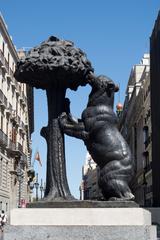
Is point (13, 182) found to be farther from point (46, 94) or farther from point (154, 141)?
point (46, 94)

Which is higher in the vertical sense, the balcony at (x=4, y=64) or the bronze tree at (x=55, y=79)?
the balcony at (x=4, y=64)

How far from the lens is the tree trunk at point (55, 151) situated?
8727 millimetres

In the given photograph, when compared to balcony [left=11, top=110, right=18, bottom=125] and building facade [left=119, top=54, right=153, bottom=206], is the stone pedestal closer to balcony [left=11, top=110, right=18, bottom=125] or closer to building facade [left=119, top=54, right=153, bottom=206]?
balcony [left=11, top=110, right=18, bottom=125]

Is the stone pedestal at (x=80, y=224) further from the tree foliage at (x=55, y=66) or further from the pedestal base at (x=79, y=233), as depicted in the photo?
the tree foliage at (x=55, y=66)

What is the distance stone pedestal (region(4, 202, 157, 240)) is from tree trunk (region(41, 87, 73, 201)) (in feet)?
1.90

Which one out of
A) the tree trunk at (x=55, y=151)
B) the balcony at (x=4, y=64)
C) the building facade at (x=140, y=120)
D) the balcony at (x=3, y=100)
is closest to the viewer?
the tree trunk at (x=55, y=151)

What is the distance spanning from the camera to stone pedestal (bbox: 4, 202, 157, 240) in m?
7.79

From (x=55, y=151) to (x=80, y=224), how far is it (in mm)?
1464

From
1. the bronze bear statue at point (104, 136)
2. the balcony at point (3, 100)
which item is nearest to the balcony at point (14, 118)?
the balcony at point (3, 100)

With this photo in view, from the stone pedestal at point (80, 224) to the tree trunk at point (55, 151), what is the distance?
580mm

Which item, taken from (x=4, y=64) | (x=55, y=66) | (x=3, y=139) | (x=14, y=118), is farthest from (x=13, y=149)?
(x=55, y=66)

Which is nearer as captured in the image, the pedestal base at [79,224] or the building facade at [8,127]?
the pedestal base at [79,224]

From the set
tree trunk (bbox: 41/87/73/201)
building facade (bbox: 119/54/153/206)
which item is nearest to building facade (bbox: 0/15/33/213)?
building facade (bbox: 119/54/153/206)

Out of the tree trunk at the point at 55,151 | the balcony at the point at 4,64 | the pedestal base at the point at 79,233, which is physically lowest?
the pedestal base at the point at 79,233
